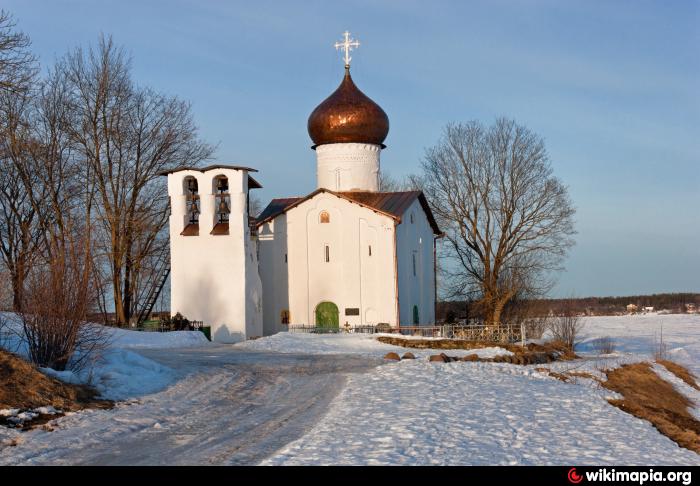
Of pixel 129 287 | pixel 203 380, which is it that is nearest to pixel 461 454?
pixel 203 380

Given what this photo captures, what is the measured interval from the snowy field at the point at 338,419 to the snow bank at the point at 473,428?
0.02 m

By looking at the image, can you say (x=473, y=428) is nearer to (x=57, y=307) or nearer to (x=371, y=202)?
(x=57, y=307)

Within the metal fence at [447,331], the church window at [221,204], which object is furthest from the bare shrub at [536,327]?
the church window at [221,204]

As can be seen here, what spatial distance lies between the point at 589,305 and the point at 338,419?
4131 inches

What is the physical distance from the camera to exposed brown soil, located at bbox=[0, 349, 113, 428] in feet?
39.6

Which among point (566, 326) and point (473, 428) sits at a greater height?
point (566, 326)

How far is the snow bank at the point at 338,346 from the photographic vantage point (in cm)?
2427

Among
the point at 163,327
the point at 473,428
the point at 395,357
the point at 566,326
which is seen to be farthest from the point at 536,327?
the point at 473,428

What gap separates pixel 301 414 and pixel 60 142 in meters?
25.9

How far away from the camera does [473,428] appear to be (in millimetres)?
11578

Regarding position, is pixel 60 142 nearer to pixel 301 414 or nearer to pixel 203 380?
pixel 203 380

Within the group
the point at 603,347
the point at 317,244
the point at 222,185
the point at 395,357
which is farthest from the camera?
the point at 317,244

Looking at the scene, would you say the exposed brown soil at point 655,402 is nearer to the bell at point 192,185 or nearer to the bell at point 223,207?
the bell at point 223,207

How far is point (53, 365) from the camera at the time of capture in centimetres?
1448
